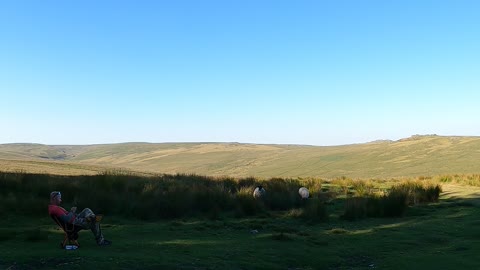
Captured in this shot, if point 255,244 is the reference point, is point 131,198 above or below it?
above

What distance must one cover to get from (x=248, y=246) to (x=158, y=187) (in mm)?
8242

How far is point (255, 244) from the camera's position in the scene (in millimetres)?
10398

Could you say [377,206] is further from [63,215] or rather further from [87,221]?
[63,215]

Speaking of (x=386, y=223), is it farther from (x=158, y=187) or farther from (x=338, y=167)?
(x=338, y=167)

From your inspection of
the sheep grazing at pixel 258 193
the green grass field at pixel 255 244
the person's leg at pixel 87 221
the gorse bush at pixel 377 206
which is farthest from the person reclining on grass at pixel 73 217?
the sheep grazing at pixel 258 193

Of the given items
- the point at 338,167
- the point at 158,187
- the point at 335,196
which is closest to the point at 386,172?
the point at 338,167

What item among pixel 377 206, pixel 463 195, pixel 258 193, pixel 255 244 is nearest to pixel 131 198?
pixel 258 193

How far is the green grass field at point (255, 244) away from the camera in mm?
8281

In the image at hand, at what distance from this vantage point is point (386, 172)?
7025 centimetres

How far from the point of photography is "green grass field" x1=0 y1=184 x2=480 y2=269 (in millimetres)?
8281

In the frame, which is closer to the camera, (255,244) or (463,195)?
(255,244)

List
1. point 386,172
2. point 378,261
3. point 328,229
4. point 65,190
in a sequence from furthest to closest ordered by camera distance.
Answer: point 386,172, point 65,190, point 328,229, point 378,261

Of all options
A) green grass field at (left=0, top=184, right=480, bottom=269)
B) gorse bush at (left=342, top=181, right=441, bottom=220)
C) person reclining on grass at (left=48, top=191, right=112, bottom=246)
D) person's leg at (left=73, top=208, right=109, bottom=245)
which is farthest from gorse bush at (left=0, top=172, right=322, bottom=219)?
person's leg at (left=73, top=208, right=109, bottom=245)

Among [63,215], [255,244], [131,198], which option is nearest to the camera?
[63,215]
